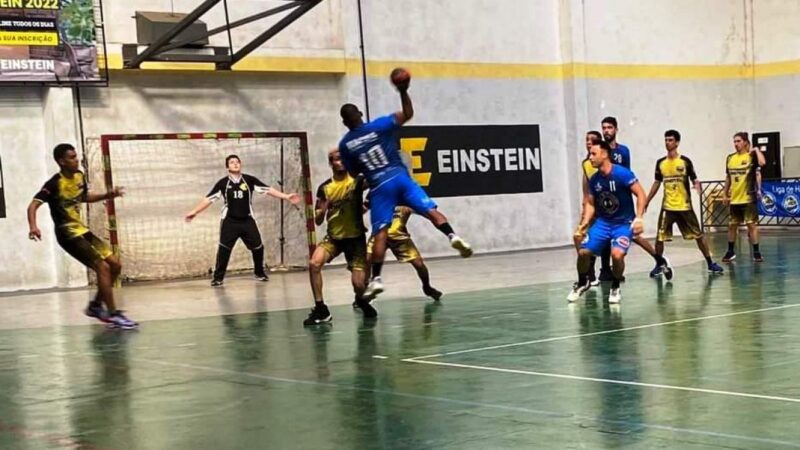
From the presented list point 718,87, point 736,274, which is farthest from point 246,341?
point 718,87

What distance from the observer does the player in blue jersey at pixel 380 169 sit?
456 inches

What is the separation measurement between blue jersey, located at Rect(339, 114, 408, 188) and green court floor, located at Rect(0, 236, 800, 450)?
5.26ft

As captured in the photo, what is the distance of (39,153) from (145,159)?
1.98m

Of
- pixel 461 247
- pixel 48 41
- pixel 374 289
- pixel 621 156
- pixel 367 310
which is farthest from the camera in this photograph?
pixel 48 41

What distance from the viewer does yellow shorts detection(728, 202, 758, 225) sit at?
18.7 metres

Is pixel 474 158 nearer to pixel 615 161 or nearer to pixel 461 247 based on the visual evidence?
pixel 615 161

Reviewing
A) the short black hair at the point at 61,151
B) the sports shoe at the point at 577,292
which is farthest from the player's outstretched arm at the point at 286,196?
the sports shoe at the point at 577,292

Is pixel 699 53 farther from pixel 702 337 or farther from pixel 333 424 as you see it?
pixel 333 424

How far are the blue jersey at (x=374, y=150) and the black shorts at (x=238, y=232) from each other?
8.73 meters

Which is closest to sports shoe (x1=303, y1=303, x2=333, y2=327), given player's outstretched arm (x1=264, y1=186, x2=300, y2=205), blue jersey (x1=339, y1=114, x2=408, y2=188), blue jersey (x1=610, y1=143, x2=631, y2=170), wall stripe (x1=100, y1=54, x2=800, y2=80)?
blue jersey (x1=339, y1=114, x2=408, y2=188)

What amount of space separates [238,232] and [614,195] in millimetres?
8949

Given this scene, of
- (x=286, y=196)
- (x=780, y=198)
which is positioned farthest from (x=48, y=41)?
(x=780, y=198)

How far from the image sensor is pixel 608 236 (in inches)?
516

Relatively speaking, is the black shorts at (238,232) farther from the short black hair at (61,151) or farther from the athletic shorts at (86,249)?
the short black hair at (61,151)
